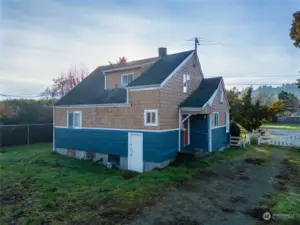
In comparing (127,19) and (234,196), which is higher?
(127,19)

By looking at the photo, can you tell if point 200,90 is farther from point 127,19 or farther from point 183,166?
point 127,19

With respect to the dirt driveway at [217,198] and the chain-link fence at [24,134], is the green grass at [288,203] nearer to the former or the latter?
the dirt driveway at [217,198]

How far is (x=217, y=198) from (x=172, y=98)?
245 inches

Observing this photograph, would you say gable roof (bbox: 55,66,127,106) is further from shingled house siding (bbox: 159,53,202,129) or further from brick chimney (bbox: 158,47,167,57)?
brick chimney (bbox: 158,47,167,57)

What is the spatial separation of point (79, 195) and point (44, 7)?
8002mm

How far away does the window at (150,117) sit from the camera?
10857 millimetres

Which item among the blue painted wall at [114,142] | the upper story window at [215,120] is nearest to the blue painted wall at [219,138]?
the upper story window at [215,120]

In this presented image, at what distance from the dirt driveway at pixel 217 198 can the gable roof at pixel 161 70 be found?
556 cm

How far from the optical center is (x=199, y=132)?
14.2 meters

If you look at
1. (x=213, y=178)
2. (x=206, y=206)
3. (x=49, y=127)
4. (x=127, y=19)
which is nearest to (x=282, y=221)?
(x=206, y=206)

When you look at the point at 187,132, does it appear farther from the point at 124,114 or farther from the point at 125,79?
the point at 125,79

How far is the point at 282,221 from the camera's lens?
5.41 meters

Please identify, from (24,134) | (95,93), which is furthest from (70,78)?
(95,93)

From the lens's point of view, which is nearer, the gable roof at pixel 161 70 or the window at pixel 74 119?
the gable roof at pixel 161 70
